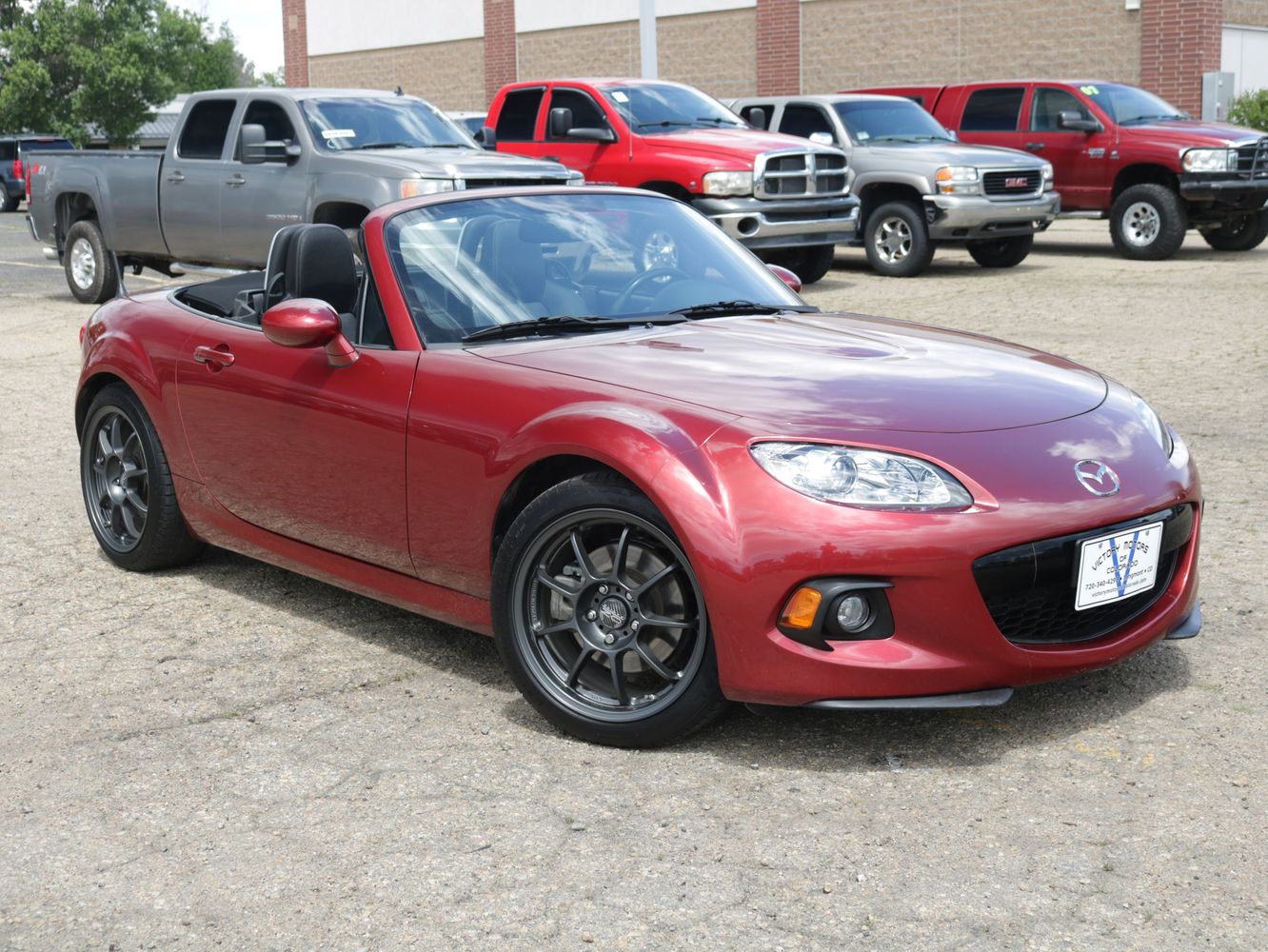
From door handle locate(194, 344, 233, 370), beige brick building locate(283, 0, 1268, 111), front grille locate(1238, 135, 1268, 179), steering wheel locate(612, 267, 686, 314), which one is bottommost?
door handle locate(194, 344, 233, 370)

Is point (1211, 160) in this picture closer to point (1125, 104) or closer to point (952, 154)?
point (1125, 104)

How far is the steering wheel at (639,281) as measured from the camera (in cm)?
507

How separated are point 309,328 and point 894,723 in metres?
2.03

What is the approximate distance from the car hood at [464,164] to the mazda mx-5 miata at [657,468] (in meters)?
7.00

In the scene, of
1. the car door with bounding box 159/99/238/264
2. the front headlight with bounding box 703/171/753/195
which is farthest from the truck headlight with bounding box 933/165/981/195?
the car door with bounding box 159/99/238/264

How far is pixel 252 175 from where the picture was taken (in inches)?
541

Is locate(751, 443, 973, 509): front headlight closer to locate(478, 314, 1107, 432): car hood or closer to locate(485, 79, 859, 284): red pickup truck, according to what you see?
locate(478, 314, 1107, 432): car hood

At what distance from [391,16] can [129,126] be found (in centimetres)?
1091

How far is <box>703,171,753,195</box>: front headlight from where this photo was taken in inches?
592

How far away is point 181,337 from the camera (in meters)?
5.60

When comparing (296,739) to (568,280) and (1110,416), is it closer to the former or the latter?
(568,280)

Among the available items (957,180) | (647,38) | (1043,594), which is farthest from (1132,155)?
(1043,594)

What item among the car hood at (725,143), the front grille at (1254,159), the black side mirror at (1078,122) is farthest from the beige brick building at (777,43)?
the car hood at (725,143)

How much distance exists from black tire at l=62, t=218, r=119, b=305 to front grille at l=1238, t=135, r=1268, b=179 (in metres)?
12.0
